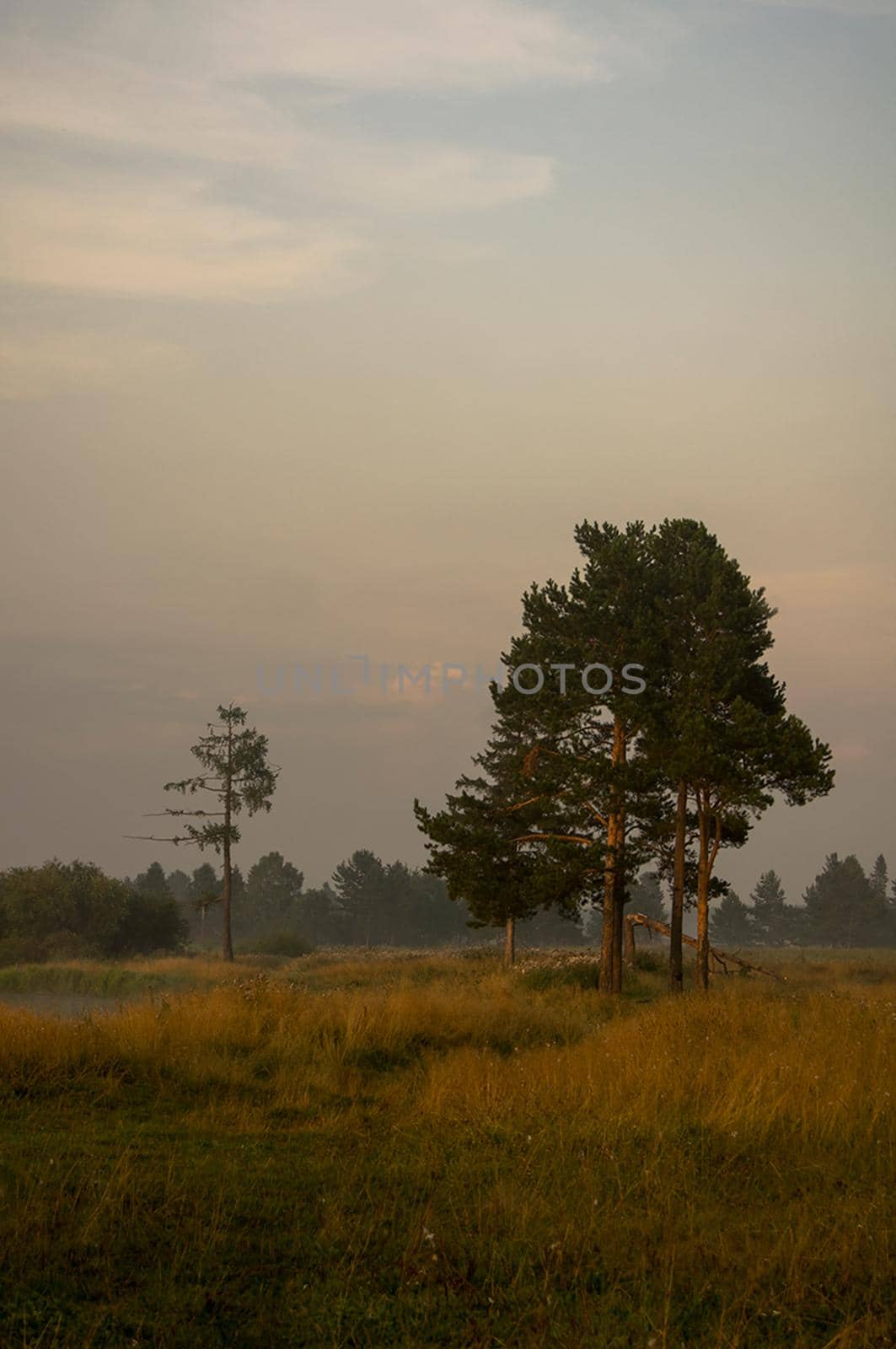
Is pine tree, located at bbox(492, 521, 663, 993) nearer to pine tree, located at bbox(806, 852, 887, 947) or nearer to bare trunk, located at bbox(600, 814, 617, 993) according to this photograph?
bare trunk, located at bbox(600, 814, 617, 993)

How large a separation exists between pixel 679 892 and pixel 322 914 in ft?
307

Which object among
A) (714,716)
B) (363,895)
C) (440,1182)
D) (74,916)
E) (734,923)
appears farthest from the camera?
(734,923)

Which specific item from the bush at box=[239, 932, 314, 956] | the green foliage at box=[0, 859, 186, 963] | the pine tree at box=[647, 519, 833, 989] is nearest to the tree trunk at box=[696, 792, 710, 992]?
the pine tree at box=[647, 519, 833, 989]

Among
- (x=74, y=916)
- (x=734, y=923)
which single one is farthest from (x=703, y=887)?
(x=734, y=923)

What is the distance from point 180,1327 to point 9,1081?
6.31m

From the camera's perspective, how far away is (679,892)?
29.0 metres

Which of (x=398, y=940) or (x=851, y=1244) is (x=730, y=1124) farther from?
(x=398, y=940)

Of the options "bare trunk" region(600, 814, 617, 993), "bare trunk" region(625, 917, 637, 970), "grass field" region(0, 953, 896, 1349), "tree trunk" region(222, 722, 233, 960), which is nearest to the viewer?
"grass field" region(0, 953, 896, 1349)

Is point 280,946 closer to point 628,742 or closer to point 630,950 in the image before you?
point 630,950

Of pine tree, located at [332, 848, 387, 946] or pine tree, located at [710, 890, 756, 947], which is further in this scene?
pine tree, located at [710, 890, 756, 947]

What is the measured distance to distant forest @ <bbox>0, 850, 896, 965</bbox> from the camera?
61750mm

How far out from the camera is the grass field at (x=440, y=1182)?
5.30 meters

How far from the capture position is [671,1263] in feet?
19.1

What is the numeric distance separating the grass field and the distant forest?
50.9m
